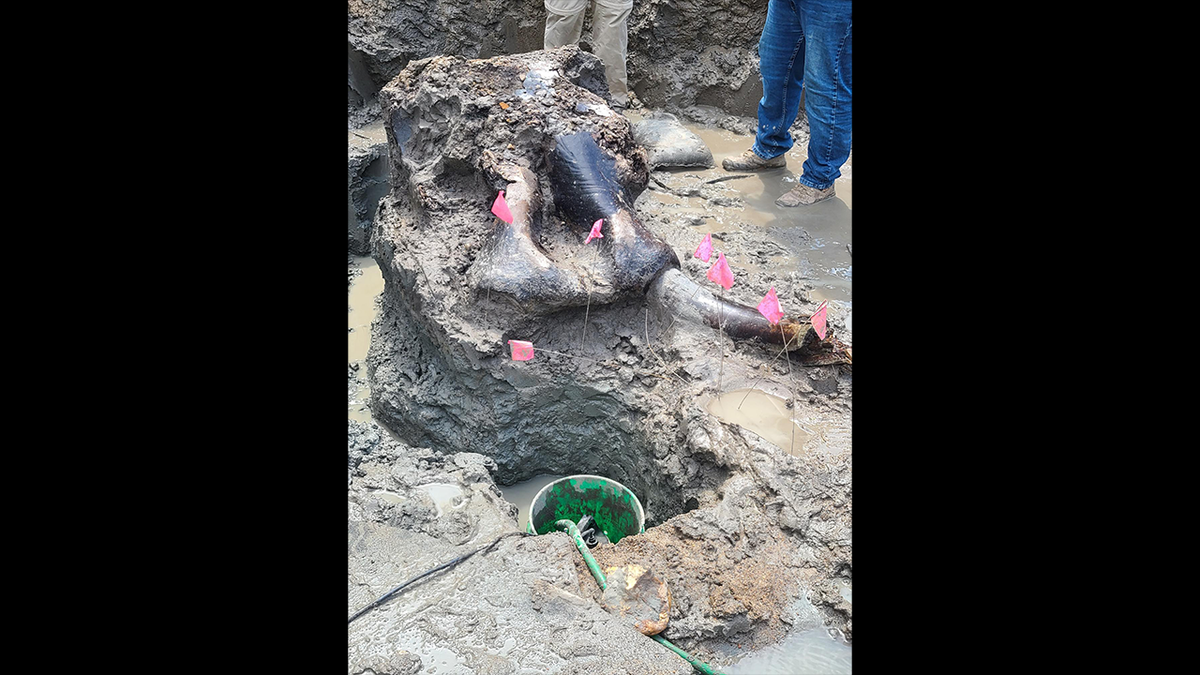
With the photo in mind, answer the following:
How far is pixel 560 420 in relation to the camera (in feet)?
10.9

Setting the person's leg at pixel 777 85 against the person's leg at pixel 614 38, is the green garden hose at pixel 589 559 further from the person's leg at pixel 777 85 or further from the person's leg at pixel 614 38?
the person's leg at pixel 614 38

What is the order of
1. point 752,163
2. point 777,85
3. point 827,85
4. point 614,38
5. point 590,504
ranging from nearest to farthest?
point 590,504 < point 827,85 < point 777,85 < point 752,163 < point 614,38

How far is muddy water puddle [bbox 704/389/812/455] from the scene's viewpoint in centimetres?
292

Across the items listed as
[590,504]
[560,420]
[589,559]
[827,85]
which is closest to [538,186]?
[560,420]

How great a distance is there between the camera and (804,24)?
435cm

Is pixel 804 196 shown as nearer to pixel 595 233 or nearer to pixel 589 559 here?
pixel 595 233

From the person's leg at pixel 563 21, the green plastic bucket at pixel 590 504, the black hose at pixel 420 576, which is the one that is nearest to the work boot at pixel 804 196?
the person's leg at pixel 563 21

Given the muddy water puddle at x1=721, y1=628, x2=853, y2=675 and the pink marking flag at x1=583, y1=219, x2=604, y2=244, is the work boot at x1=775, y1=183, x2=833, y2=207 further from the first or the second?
the muddy water puddle at x1=721, y1=628, x2=853, y2=675

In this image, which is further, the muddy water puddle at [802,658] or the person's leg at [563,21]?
the person's leg at [563,21]

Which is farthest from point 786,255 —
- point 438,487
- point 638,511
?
point 438,487

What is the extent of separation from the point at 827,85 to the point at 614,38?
1537 mm

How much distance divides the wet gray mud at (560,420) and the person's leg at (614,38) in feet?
4.05

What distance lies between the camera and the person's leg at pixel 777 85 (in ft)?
15.1

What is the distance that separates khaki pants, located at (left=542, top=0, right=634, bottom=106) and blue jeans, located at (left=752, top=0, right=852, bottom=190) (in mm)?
928
